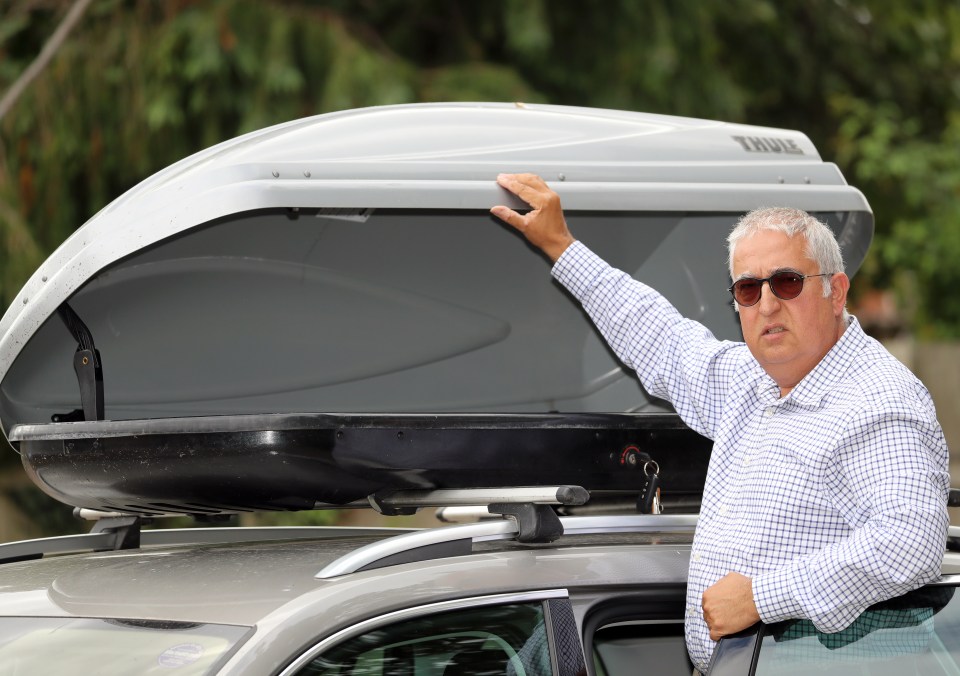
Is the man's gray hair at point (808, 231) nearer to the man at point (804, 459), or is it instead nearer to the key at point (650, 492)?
the man at point (804, 459)

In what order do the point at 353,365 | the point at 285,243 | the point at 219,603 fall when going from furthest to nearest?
the point at 353,365 → the point at 285,243 → the point at 219,603

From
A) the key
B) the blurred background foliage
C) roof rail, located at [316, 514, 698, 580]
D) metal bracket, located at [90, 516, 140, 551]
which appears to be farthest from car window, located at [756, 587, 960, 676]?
the blurred background foliage

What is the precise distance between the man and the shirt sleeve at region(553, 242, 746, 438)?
0.01 meters

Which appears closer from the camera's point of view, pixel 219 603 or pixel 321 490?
pixel 219 603

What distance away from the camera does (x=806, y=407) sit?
2.58 meters

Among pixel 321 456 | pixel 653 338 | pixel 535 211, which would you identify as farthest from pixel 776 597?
pixel 535 211

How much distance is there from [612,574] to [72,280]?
4.44 feet

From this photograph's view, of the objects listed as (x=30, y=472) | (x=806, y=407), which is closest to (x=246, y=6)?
(x=30, y=472)

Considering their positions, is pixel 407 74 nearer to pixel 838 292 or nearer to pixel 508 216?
pixel 508 216

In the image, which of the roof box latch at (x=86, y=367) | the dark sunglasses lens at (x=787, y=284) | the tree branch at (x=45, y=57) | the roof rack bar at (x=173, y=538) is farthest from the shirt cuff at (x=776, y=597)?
the tree branch at (x=45, y=57)

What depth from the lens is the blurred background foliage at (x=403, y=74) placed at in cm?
738

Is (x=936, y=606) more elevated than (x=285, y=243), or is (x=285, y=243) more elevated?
(x=285, y=243)

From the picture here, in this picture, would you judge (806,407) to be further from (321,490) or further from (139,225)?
(139,225)

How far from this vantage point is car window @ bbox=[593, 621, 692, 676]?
260 centimetres
